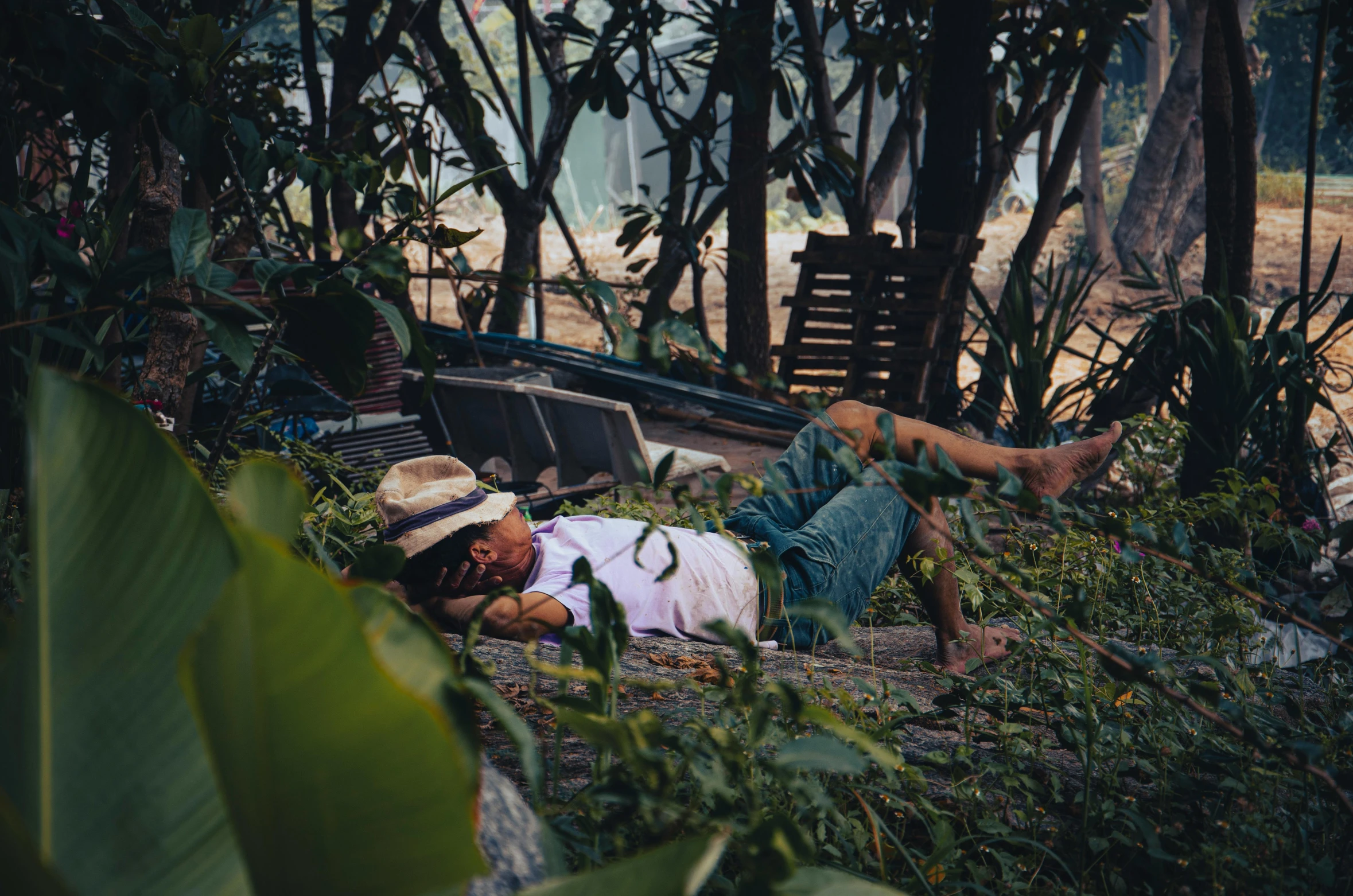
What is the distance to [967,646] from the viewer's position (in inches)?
80.5

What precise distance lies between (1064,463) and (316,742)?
2.24 m

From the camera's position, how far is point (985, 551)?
1.26m

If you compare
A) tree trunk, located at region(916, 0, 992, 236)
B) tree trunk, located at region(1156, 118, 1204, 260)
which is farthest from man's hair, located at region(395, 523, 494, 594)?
tree trunk, located at region(1156, 118, 1204, 260)

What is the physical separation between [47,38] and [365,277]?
1002mm

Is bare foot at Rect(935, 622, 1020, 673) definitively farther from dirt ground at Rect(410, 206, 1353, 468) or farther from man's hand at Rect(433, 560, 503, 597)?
dirt ground at Rect(410, 206, 1353, 468)

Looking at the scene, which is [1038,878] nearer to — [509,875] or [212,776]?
[509,875]

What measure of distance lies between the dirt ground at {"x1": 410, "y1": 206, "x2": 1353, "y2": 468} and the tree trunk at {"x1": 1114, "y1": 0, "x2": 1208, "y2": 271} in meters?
0.87

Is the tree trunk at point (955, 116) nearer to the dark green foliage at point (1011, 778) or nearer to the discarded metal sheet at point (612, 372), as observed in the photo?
the discarded metal sheet at point (612, 372)

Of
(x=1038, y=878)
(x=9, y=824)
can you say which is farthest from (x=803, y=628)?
(x=9, y=824)

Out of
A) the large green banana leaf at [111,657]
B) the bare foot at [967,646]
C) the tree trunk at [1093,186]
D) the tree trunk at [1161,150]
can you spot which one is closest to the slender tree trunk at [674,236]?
the bare foot at [967,646]

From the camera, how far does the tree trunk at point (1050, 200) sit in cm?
484

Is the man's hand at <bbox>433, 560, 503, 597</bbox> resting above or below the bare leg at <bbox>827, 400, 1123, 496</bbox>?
below

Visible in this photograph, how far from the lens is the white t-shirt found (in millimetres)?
2100

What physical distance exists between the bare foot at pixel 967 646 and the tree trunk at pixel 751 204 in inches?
135
